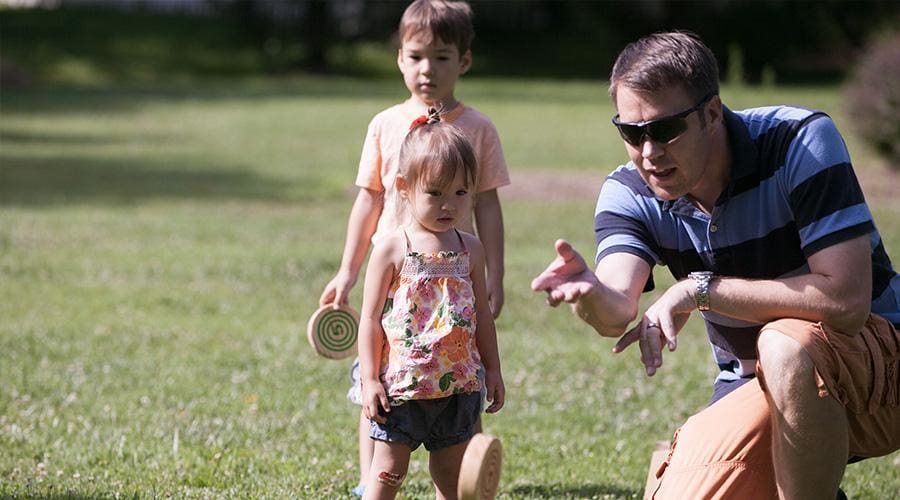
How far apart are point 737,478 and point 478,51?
42973 millimetres

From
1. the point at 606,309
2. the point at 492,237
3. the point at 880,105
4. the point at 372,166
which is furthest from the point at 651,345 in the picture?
the point at 880,105

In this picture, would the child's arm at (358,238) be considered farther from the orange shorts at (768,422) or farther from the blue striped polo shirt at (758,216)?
the orange shorts at (768,422)

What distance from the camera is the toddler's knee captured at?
4.11 m

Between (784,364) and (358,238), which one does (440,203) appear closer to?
(358,238)

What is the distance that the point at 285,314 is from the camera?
8.95 meters

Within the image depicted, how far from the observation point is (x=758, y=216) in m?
3.93

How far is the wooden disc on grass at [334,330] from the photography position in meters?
4.96

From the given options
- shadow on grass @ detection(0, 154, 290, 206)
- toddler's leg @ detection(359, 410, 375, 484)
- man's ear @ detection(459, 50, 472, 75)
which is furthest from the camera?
shadow on grass @ detection(0, 154, 290, 206)

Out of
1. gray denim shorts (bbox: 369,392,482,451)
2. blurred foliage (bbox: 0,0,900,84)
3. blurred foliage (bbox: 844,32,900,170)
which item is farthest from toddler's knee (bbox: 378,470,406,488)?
blurred foliage (bbox: 0,0,900,84)

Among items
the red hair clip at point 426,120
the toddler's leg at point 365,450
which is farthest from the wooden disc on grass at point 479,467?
the toddler's leg at point 365,450

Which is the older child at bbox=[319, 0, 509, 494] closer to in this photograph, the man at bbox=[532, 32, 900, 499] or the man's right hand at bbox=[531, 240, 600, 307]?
the man at bbox=[532, 32, 900, 499]

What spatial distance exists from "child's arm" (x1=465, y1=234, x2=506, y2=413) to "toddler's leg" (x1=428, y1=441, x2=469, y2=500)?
0.76 ft

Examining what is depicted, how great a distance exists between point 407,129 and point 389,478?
1.36 metres

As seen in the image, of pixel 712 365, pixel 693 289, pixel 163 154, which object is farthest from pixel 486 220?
pixel 163 154
